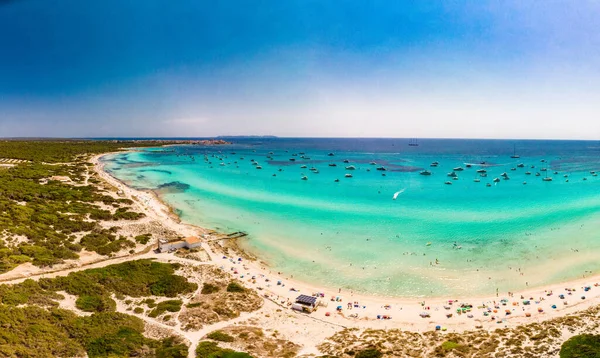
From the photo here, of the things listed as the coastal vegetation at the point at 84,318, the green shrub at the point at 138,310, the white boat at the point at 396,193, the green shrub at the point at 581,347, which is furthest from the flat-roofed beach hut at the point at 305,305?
the white boat at the point at 396,193

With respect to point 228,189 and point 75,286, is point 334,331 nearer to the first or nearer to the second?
point 75,286

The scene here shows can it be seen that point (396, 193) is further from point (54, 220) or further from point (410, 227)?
point (54, 220)

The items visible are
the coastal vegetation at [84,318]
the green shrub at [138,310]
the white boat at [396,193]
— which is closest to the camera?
the coastal vegetation at [84,318]

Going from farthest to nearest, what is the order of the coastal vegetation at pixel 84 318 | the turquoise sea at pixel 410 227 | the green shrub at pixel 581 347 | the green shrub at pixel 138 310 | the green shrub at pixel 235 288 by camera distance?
the turquoise sea at pixel 410 227 < the green shrub at pixel 235 288 < the green shrub at pixel 138 310 < the coastal vegetation at pixel 84 318 < the green shrub at pixel 581 347

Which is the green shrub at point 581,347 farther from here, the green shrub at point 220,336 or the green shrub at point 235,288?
the green shrub at point 235,288

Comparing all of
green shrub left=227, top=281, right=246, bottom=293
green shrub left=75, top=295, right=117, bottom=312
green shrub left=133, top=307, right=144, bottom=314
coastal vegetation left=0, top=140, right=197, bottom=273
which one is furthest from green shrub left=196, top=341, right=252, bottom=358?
coastal vegetation left=0, top=140, right=197, bottom=273

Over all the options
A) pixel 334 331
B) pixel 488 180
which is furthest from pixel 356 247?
pixel 488 180

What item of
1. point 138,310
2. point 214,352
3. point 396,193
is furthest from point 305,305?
point 396,193
